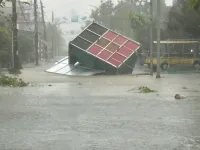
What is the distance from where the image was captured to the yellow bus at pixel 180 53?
149ft

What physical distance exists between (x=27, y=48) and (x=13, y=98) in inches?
2091

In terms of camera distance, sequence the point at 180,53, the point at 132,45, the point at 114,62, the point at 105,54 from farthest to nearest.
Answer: the point at 180,53 → the point at 132,45 → the point at 114,62 → the point at 105,54

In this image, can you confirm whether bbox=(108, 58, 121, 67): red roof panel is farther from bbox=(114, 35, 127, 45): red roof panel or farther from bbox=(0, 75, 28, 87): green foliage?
bbox=(0, 75, 28, 87): green foliage

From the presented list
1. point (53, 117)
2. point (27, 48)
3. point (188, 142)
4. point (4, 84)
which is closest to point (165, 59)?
point (4, 84)

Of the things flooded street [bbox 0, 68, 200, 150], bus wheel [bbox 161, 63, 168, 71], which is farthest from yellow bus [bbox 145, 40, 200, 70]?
flooded street [bbox 0, 68, 200, 150]

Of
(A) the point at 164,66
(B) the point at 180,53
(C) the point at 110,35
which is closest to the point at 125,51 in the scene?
(C) the point at 110,35

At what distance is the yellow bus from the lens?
45.3 m

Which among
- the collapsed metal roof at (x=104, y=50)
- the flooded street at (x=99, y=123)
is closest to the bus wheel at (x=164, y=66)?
the collapsed metal roof at (x=104, y=50)

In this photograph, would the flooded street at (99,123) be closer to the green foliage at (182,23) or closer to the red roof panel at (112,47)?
the red roof panel at (112,47)

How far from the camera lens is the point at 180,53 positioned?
1815 inches

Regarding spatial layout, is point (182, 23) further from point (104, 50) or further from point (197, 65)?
point (104, 50)

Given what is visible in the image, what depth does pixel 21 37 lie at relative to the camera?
228 ft

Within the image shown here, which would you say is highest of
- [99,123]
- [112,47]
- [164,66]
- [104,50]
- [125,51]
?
[99,123]

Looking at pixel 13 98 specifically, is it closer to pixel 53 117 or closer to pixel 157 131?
pixel 53 117
